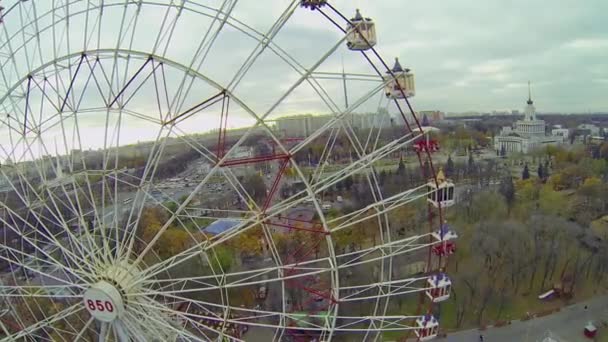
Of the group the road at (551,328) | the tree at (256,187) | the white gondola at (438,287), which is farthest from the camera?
the tree at (256,187)

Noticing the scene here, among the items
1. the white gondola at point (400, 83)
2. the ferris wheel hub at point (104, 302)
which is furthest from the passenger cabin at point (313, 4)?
the ferris wheel hub at point (104, 302)

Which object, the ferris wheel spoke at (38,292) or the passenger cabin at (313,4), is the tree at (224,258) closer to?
the ferris wheel spoke at (38,292)

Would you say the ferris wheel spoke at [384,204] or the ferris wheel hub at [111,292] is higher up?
the ferris wheel spoke at [384,204]

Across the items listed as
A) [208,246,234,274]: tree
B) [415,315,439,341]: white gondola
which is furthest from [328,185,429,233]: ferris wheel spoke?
[208,246,234,274]: tree

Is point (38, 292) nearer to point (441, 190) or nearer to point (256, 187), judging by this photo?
point (441, 190)

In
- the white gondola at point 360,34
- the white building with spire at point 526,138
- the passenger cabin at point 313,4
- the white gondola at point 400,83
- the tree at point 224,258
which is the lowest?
the tree at point 224,258

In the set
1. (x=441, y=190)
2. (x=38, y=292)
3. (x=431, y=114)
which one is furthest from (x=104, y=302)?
(x=431, y=114)

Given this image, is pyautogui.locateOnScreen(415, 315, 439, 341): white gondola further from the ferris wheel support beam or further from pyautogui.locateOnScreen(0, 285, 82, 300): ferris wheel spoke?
the ferris wheel support beam
